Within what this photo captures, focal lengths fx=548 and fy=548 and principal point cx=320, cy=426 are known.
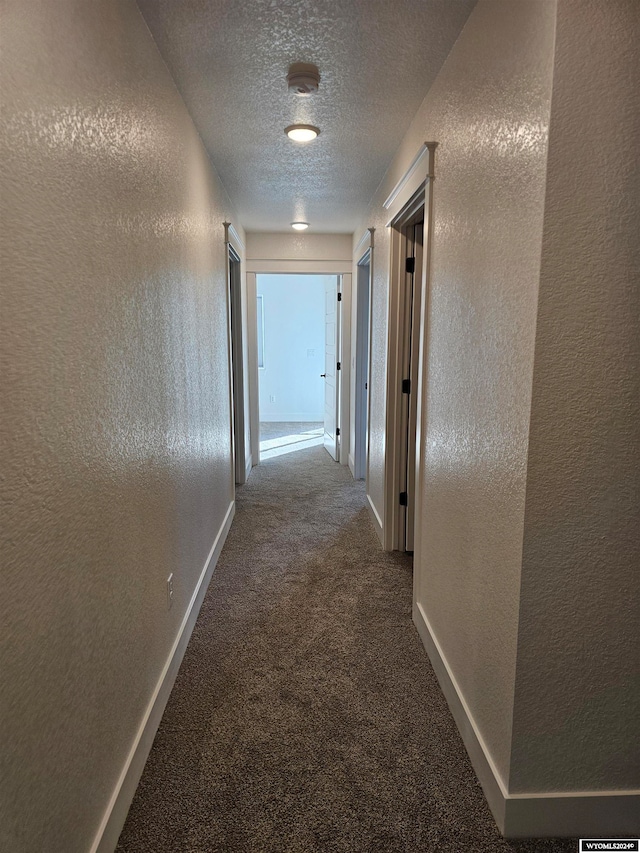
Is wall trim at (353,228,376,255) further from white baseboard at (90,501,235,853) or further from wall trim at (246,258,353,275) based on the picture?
white baseboard at (90,501,235,853)

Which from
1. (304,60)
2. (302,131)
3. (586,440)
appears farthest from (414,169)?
(586,440)

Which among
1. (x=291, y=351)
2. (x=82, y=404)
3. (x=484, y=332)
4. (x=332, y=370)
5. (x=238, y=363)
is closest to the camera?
(x=82, y=404)

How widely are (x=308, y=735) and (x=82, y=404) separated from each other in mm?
1356

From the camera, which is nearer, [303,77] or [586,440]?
[586,440]

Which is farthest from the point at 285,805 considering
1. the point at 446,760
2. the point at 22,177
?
the point at 22,177

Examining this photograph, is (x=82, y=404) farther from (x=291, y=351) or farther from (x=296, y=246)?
(x=291, y=351)

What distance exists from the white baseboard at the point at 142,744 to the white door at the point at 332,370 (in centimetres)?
344

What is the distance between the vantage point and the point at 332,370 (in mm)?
6207

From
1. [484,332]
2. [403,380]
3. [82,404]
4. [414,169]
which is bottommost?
[403,380]

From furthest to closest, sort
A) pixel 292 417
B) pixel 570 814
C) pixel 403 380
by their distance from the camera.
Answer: pixel 292 417 → pixel 403 380 → pixel 570 814

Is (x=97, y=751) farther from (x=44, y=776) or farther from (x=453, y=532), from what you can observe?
(x=453, y=532)

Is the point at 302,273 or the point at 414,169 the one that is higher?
the point at 414,169

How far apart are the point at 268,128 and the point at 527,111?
1.65 m

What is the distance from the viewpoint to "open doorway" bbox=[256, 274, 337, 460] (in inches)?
319
